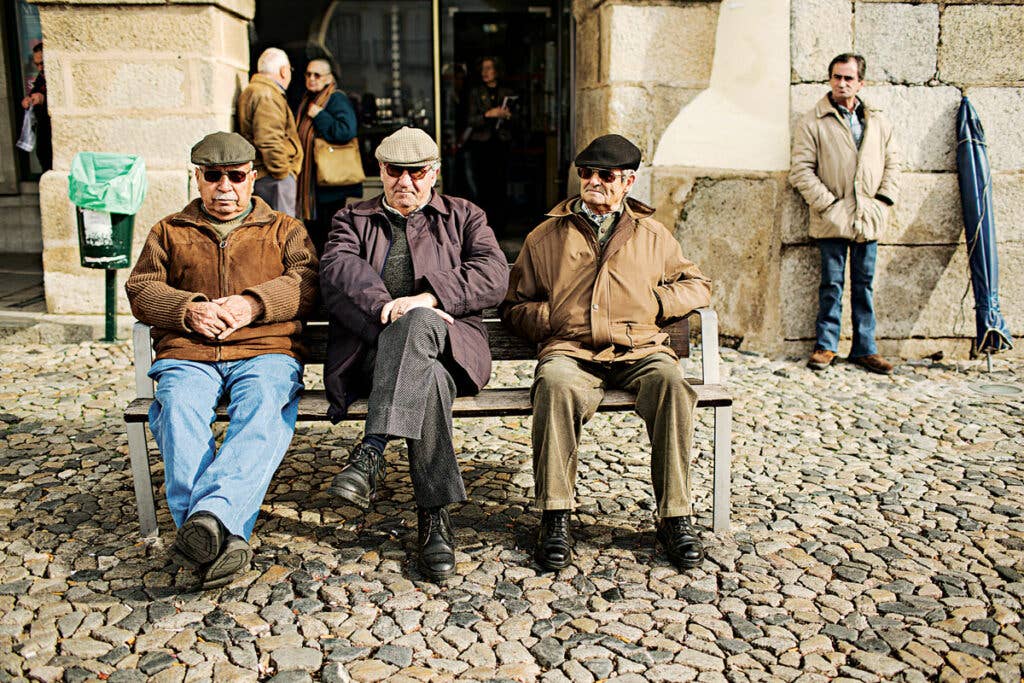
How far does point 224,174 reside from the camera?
12.5 feet

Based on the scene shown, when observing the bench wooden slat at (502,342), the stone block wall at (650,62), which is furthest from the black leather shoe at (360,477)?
the stone block wall at (650,62)

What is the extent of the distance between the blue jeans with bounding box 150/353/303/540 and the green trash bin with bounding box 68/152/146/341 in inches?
119

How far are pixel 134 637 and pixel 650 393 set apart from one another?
1818 mm

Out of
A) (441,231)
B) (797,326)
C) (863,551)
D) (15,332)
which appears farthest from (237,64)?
(863,551)

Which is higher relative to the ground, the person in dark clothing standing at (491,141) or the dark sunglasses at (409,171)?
the person in dark clothing standing at (491,141)

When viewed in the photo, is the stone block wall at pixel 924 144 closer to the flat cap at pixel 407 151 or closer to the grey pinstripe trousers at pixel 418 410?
the flat cap at pixel 407 151

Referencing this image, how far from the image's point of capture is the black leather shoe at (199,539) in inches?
119

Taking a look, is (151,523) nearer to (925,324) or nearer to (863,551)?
(863,551)

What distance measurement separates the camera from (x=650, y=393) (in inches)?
139

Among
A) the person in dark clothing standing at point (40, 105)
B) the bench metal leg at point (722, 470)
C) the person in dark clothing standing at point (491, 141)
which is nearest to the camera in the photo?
the bench metal leg at point (722, 470)

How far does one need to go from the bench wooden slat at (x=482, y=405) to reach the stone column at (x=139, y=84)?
332 cm

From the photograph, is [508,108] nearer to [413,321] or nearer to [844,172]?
[844,172]

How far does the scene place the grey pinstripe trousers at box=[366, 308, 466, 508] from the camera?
3350 mm

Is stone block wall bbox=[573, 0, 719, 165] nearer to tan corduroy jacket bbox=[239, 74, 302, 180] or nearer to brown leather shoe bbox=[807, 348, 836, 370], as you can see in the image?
brown leather shoe bbox=[807, 348, 836, 370]
